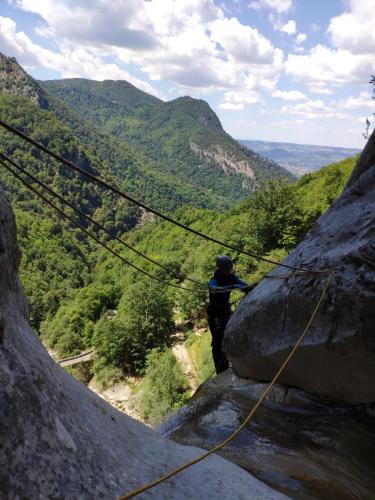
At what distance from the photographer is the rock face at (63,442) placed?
2201 millimetres

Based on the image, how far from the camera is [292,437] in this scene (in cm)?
496

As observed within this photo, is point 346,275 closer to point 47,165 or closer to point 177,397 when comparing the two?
point 177,397

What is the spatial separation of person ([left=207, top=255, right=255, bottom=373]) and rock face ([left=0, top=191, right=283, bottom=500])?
3.94m

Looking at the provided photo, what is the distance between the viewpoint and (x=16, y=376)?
246cm

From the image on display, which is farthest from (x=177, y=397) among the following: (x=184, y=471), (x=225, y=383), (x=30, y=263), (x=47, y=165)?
(x=47, y=165)

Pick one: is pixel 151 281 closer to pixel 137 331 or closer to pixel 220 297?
pixel 137 331

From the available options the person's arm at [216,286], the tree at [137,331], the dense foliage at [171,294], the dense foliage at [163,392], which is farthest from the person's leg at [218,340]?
the tree at [137,331]

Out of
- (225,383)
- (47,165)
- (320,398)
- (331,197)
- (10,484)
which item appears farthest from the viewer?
(47,165)

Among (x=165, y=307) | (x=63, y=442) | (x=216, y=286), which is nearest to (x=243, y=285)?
(x=216, y=286)

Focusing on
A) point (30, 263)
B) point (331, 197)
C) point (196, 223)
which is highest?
point (331, 197)

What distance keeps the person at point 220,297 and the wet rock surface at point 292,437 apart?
5.84 ft

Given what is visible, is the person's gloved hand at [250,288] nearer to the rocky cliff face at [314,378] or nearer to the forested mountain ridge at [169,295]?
the rocky cliff face at [314,378]

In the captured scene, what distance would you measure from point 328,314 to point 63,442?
3.85 m

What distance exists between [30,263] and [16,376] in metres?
110
